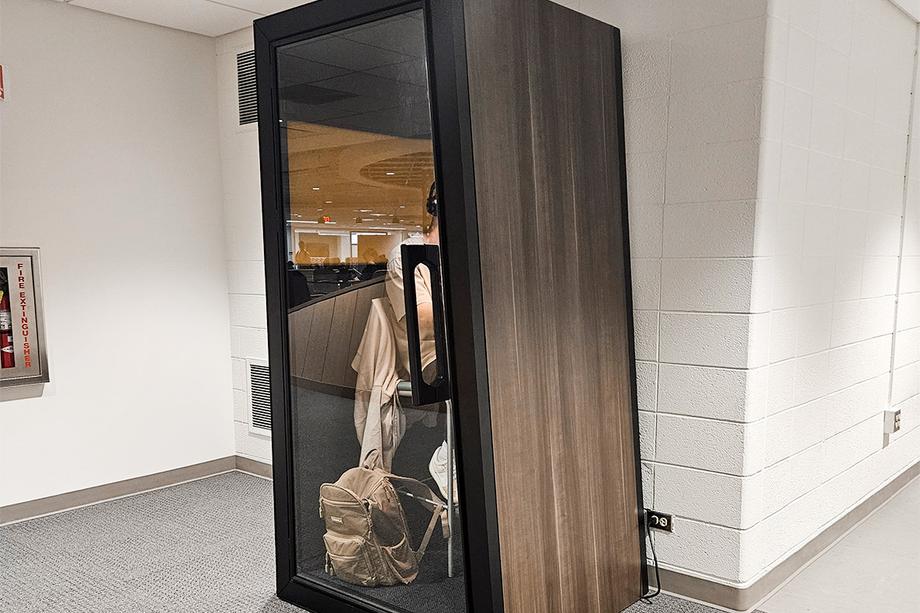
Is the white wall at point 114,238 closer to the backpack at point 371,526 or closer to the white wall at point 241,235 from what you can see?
the white wall at point 241,235

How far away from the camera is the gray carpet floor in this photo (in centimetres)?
283

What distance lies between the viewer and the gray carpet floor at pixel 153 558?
9.27ft

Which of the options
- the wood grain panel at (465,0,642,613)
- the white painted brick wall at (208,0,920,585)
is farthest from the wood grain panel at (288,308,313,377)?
the white painted brick wall at (208,0,920,585)

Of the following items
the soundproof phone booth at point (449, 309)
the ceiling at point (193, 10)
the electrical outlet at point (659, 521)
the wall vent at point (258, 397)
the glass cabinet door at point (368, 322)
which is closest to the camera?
the soundproof phone booth at point (449, 309)

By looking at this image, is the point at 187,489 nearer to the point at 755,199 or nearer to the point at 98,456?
the point at 98,456

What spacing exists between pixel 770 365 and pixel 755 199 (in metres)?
0.56

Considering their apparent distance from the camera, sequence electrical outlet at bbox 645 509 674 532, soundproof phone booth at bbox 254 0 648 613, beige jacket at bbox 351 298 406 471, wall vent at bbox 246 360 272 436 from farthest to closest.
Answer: wall vent at bbox 246 360 272 436, electrical outlet at bbox 645 509 674 532, beige jacket at bbox 351 298 406 471, soundproof phone booth at bbox 254 0 648 613

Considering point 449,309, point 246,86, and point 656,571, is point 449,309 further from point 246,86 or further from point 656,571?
point 246,86

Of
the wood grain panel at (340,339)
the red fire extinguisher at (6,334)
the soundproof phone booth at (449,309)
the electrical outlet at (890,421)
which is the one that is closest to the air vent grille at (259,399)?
the red fire extinguisher at (6,334)

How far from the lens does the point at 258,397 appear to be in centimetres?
436

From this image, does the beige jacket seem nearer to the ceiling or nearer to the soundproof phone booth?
the soundproof phone booth

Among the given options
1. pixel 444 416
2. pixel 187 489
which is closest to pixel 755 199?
pixel 444 416

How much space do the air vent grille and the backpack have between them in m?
1.68

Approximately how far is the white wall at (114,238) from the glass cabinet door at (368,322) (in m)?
1.67
